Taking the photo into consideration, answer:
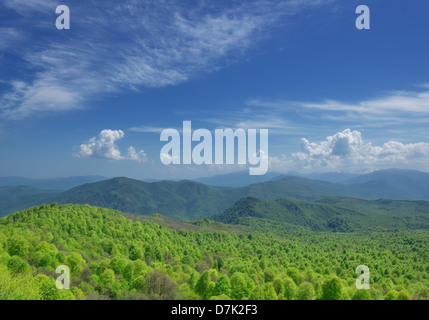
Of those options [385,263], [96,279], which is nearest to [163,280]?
[96,279]

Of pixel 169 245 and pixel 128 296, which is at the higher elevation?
pixel 128 296

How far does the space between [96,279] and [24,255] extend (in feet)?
94.6

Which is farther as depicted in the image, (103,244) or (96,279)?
(103,244)

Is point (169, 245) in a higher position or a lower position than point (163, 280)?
lower

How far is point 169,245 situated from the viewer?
159 meters

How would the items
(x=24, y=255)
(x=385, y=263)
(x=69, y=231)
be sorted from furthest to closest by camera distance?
(x=385, y=263), (x=69, y=231), (x=24, y=255)
